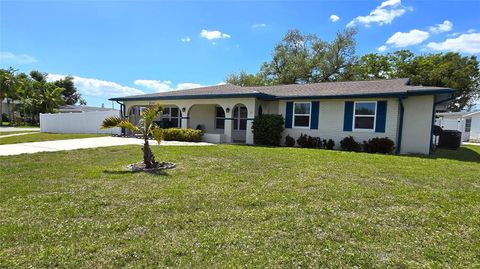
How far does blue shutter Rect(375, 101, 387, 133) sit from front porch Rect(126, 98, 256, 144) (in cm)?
607

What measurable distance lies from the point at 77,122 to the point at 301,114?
19.0m

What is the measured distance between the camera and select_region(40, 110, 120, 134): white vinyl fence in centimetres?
2228

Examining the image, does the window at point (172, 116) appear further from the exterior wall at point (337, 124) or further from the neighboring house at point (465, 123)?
the neighboring house at point (465, 123)

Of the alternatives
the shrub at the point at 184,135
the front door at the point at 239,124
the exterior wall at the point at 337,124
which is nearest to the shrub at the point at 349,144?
the exterior wall at the point at 337,124

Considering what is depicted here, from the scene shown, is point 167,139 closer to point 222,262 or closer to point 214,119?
point 214,119

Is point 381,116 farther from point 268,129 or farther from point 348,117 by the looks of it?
point 268,129

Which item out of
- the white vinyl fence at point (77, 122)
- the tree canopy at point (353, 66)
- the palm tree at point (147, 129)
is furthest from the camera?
the tree canopy at point (353, 66)

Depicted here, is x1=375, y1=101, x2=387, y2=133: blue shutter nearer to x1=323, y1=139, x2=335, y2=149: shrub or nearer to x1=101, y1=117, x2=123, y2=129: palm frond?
x1=323, y1=139, x2=335, y2=149: shrub

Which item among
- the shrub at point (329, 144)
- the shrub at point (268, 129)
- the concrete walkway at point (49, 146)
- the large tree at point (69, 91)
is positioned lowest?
the concrete walkway at point (49, 146)

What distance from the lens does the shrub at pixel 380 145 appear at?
39.1 ft

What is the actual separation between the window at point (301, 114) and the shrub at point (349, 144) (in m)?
2.08

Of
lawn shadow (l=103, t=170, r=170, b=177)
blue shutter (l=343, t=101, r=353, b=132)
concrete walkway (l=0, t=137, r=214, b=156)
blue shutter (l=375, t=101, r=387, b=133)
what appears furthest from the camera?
blue shutter (l=343, t=101, r=353, b=132)

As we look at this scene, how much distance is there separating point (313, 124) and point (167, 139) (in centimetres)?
852

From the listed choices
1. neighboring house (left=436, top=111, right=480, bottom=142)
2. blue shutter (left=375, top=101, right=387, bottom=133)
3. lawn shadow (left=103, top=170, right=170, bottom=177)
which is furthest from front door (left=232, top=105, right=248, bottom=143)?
neighboring house (left=436, top=111, right=480, bottom=142)
